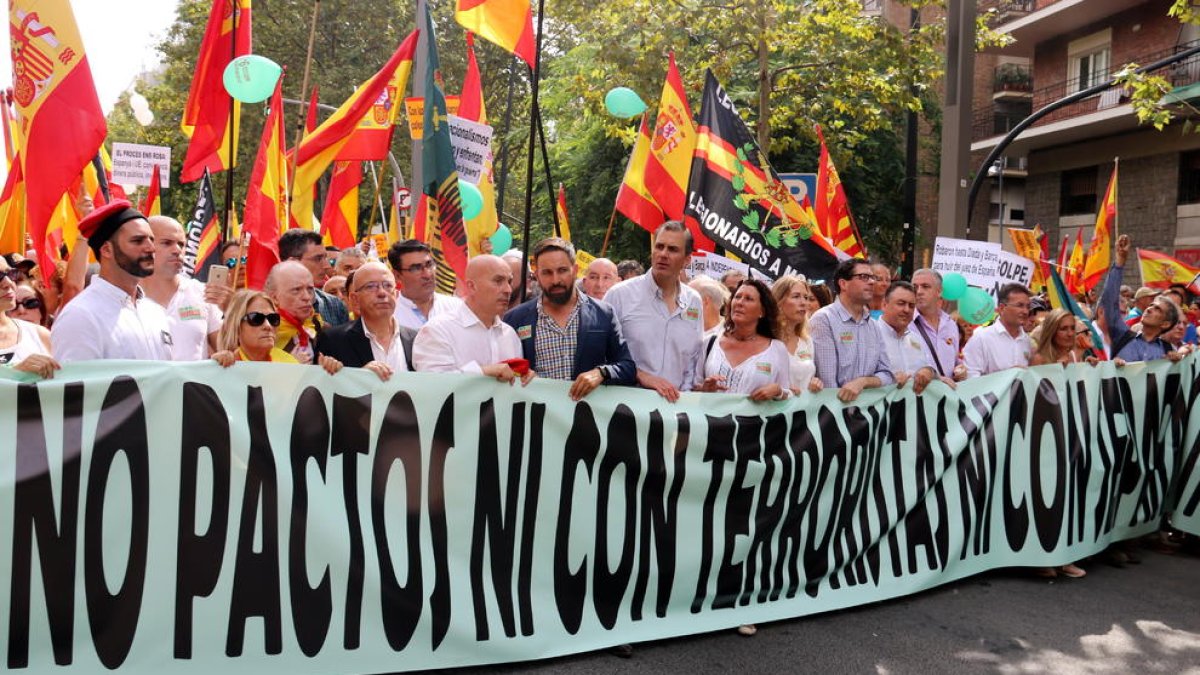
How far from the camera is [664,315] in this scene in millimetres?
5426

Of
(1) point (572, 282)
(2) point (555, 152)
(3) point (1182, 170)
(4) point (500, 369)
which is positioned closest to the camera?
(4) point (500, 369)

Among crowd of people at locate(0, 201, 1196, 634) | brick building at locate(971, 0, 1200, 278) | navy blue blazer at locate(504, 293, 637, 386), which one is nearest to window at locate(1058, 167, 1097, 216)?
brick building at locate(971, 0, 1200, 278)

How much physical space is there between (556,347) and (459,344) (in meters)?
0.46

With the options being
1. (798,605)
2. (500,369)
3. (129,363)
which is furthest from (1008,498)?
(129,363)

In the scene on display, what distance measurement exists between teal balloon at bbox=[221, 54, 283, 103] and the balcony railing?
1492 centimetres

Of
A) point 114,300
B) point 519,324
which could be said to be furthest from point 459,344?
point 114,300

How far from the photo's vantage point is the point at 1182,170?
24375 millimetres

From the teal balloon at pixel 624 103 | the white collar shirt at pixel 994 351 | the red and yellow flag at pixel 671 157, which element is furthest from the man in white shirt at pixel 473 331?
the teal balloon at pixel 624 103

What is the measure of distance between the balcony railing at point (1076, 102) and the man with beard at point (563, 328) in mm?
16005

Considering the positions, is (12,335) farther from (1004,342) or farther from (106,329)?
(1004,342)

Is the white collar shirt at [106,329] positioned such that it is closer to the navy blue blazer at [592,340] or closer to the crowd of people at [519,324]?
the crowd of people at [519,324]

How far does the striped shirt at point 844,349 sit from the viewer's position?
232 inches

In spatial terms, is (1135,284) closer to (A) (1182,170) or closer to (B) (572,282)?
(A) (1182,170)

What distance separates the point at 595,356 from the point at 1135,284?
23819mm
